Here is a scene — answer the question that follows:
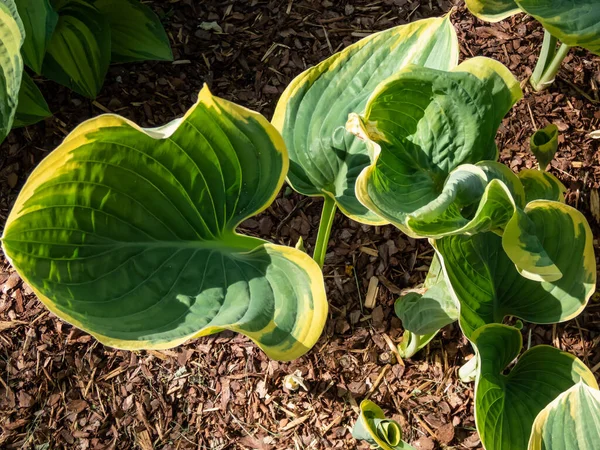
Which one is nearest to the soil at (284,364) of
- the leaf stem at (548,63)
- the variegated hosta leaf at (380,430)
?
the leaf stem at (548,63)

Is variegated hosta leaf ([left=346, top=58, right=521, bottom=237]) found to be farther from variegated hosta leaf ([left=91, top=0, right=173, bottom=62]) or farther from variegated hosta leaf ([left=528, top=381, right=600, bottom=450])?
variegated hosta leaf ([left=91, top=0, right=173, bottom=62])

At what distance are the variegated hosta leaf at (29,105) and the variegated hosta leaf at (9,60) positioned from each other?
0.21m

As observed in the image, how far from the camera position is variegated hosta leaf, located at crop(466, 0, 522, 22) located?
4.26ft

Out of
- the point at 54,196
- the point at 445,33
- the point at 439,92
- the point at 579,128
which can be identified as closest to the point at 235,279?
the point at 54,196

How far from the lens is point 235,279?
108 centimetres

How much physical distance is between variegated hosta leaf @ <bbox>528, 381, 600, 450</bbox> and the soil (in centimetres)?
44

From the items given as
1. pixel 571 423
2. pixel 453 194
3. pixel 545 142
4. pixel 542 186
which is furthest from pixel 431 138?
pixel 571 423

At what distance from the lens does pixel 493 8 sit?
131 centimetres

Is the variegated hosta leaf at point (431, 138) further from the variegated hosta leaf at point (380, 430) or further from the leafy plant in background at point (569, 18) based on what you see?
the variegated hosta leaf at point (380, 430)

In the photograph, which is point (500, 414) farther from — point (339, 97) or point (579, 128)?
point (579, 128)

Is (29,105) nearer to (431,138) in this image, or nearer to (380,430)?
(431,138)

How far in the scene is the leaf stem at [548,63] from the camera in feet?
4.71

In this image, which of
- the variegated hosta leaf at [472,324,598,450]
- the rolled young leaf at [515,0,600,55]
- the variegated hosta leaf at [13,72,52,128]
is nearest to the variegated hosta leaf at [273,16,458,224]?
the rolled young leaf at [515,0,600,55]

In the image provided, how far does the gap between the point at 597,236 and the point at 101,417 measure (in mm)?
1277
